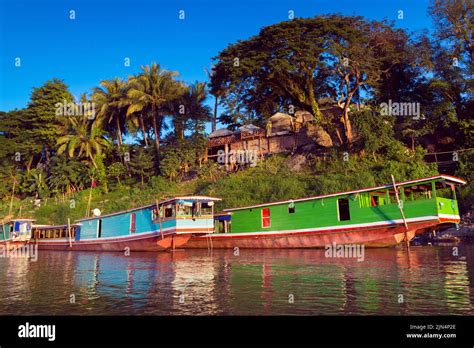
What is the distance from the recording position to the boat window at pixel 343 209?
66.1ft

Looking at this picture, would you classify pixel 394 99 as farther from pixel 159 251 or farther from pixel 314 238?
pixel 159 251

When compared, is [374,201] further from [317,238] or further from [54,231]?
[54,231]

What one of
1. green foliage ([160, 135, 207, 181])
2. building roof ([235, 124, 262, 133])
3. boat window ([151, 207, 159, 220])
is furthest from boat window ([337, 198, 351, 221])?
green foliage ([160, 135, 207, 181])

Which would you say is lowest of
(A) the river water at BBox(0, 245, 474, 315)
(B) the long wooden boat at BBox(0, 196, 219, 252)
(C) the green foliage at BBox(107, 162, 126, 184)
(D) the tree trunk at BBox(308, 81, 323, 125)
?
(A) the river water at BBox(0, 245, 474, 315)

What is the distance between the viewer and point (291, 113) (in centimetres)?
3812

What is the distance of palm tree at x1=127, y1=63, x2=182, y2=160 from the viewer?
1608 inches

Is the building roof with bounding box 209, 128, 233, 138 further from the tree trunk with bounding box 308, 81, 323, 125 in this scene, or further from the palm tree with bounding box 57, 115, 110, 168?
the palm tree with bounding box 57, 115, 110, 168

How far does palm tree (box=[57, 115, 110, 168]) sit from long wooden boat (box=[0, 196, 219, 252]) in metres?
14.3

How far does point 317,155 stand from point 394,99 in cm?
820

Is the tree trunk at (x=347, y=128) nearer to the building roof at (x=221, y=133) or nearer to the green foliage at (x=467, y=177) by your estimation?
the green foliage at (x=467, y=177)

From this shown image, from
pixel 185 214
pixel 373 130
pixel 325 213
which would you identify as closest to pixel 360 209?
pixel 325 213

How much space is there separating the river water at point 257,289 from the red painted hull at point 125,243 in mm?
6663
